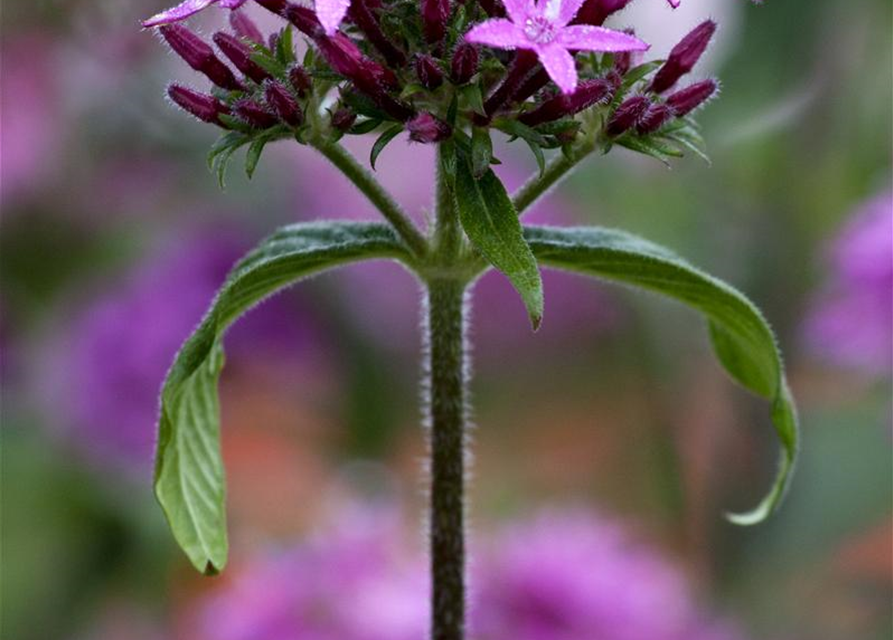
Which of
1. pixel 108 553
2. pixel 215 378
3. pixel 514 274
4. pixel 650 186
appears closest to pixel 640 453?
pixel 650 186

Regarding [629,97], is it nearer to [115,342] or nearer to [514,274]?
[514,274]

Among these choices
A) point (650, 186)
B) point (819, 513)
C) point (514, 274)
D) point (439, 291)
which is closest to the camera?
point (514, 274)

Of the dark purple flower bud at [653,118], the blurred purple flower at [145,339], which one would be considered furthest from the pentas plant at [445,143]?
the blurred purple flower at [145,339]

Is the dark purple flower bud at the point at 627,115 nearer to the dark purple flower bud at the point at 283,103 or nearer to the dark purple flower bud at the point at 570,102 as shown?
the dark purple flower bud at the point at 570,102

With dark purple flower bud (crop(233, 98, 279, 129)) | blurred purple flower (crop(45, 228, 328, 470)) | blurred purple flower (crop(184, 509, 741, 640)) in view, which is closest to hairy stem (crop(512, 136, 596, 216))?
dark purple flower bud (crop(233, 98, 279, 129))

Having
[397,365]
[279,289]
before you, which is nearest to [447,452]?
[279,289]

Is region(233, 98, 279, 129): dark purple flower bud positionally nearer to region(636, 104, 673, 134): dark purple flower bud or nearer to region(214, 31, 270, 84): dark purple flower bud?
region(214, 31, 270, 84): dark purple flower bud
